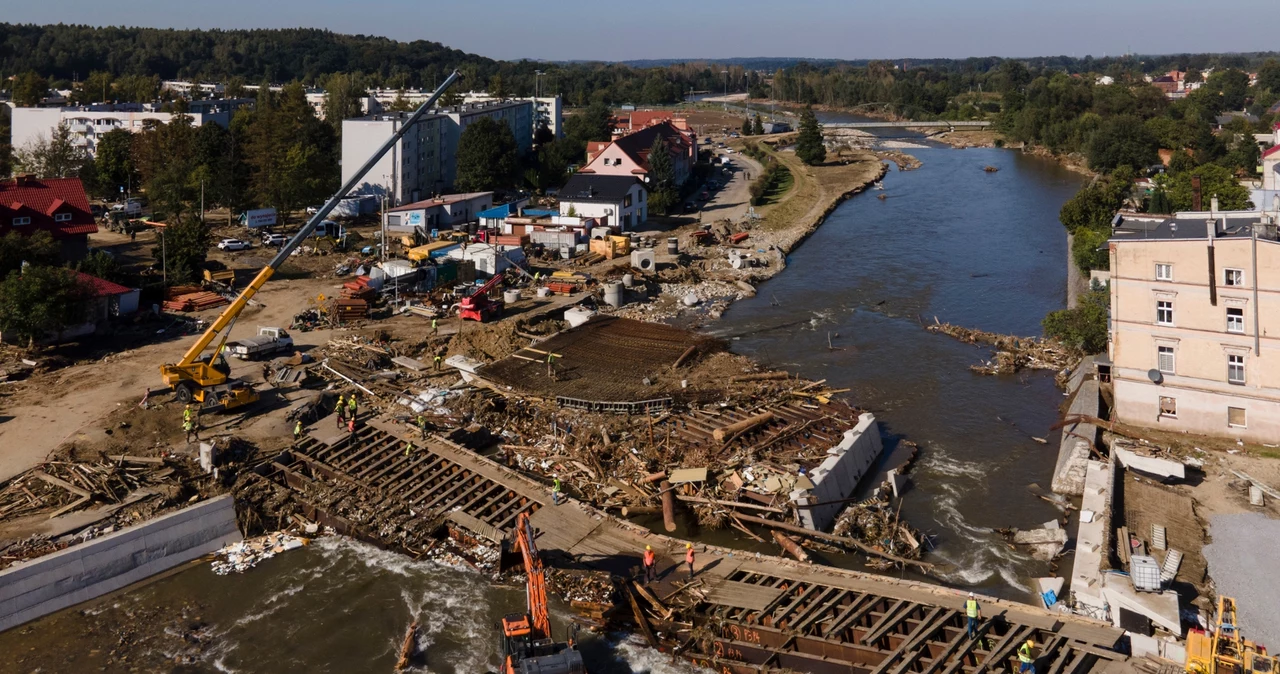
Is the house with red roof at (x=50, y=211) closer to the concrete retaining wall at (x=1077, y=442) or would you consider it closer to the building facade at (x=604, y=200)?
the building facade at (x=604, y=200)

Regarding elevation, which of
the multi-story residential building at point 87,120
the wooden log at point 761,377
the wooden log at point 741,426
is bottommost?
the wooden log at point 741,426

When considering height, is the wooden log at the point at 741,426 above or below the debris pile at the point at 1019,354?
below

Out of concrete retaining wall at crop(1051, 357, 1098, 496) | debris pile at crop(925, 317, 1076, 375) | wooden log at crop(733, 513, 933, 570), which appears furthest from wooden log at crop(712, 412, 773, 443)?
debris pile at crop(925, 317, 1076, 375)

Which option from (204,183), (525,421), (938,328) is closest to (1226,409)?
(938,328)

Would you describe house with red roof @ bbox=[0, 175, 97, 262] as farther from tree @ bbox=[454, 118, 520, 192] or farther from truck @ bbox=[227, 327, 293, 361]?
tree @ bbox=[454, 118, 520, 192]

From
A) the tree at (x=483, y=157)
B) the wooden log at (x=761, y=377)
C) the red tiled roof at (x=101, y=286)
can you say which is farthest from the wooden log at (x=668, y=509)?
the tree at (x=483, y=157)

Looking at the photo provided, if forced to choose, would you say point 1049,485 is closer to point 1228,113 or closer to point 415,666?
point 415,666

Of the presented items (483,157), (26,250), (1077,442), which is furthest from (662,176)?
(1077,442)

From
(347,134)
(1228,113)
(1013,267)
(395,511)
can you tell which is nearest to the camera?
(395,511)
